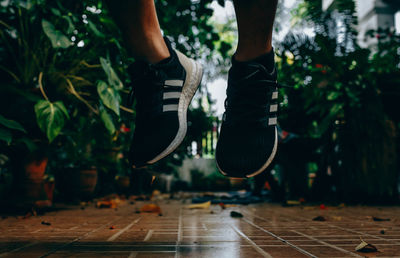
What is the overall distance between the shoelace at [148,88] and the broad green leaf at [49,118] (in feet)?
3.61

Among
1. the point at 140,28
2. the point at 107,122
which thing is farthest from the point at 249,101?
the point at 107,122

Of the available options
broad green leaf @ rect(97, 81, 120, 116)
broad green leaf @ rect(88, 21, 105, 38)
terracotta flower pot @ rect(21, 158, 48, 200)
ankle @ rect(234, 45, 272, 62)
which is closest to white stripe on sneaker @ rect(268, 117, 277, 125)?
ankle @ rect(234, 45, 272, 62)

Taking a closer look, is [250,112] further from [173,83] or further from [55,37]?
[55,37]

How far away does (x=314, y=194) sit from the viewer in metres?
3.17

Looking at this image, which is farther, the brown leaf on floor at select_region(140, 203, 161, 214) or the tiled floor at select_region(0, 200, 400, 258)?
the brown leaf on floor at select_region(140, 203, 161, 214)

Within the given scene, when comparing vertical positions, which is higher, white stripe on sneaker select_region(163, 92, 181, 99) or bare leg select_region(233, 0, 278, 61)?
bare leg select_region(233, 0, 278, 61)

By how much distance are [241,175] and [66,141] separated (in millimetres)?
1956

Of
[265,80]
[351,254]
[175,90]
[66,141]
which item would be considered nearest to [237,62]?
[265,80]

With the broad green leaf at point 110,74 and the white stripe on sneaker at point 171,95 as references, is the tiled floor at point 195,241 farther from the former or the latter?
the broad green leaf at point 110,74

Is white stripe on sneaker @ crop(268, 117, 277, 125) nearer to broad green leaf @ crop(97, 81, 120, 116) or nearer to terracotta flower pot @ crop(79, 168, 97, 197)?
broad green leaf @ crop(97, 81, 120, 116)

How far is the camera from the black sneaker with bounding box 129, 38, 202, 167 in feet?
3.24

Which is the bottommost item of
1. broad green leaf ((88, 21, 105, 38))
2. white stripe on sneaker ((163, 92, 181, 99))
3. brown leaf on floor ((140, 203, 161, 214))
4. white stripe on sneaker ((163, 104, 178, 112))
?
brown leaf on floor ((140, 203, 161, 214))

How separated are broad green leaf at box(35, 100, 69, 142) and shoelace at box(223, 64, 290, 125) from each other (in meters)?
1.25

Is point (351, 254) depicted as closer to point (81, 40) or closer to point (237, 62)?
point (237, 62)
